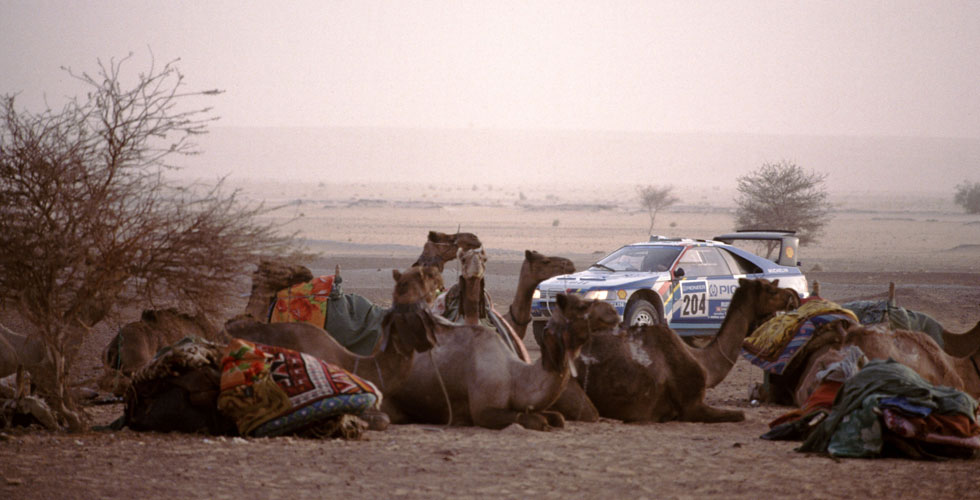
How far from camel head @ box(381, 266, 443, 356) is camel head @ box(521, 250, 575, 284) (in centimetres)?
281

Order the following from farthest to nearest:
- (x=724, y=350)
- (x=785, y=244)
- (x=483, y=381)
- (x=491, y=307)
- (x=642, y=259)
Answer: (x=785, y=244) → (x=642, y=259) → (x=724, y=350) → (x=491, y=307) → (x=483, y=381)

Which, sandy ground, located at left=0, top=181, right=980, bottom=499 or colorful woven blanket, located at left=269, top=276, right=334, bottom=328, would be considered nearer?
sandy ground, located at left=0, top=181, right=980, bottom=499

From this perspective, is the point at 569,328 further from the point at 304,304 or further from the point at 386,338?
the point at 304,304

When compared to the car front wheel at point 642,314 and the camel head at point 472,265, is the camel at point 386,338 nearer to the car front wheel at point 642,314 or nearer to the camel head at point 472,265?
the camel head at point 472,265

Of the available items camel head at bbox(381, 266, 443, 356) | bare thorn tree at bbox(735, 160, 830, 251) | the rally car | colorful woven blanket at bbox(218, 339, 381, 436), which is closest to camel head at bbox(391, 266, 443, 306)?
camel head at bbox(381, 266, 443, 356)

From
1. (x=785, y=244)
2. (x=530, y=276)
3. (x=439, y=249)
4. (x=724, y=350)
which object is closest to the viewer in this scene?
(x=724, y=350)

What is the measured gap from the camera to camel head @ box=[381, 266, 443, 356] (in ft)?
32.8

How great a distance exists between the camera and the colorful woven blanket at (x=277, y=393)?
918 cm

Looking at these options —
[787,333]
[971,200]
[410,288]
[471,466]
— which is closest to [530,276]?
[787,333]

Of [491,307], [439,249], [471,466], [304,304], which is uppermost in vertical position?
[439,249]

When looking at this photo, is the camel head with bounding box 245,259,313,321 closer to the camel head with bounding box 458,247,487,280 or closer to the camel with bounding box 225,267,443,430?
the camel with bounding box 225,267,443,430

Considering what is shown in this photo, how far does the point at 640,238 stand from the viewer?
62000 millimetres

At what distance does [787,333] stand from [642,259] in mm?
7239

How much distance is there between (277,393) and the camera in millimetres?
9172
